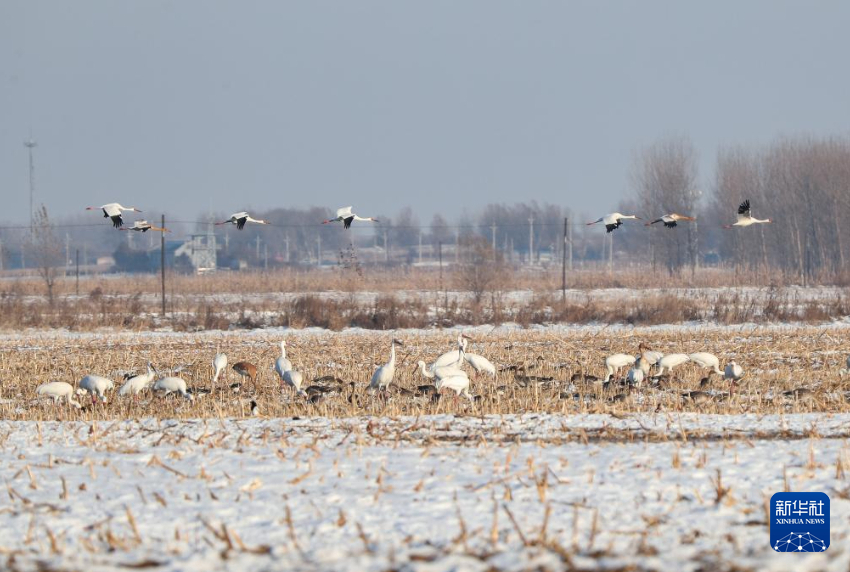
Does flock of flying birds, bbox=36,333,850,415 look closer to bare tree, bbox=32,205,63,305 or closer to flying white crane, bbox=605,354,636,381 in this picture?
flying white crane, bbox=605,354,636,381

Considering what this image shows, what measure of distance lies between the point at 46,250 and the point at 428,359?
84.9 feet

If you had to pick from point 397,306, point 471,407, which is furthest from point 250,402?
point 397,306

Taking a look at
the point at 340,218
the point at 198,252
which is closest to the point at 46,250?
the point at 340,218

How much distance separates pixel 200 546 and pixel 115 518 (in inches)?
32.1

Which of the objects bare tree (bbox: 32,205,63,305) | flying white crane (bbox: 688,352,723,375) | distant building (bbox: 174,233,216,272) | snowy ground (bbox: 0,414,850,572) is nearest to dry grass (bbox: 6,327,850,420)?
flying white crane (bbox: 688,352,723,375)

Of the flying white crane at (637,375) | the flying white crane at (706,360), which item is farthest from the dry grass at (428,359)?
the flying white crane at (706,360)

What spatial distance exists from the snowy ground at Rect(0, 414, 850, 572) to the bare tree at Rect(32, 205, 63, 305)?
3067 centimetres

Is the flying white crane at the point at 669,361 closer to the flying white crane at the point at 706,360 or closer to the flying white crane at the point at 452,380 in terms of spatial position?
the flying white crane at the point at 706,360

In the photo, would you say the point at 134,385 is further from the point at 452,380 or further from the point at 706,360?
the point at 706,360

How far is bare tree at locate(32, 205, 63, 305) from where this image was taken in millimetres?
38062

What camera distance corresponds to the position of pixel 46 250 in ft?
126

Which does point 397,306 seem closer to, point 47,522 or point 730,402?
point 730,402

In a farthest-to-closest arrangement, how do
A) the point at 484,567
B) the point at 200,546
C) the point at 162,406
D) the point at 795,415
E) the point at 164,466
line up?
the point at 162,406
the point at 795,415
the point at 164,466
the point at 200,546
the point at 484,567

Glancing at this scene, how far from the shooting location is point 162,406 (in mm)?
11742
